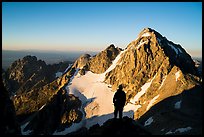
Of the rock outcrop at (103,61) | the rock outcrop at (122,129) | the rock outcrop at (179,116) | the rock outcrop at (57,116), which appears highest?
the rock outcrop at (122,129)

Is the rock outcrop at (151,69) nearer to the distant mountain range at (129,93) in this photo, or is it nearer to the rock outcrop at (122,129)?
the distant mountain range at (129,93)

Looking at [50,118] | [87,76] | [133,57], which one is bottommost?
[50,118]

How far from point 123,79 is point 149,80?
1853 centimetres

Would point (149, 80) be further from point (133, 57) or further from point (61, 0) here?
point (61, 0)

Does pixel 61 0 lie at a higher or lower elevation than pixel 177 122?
higher

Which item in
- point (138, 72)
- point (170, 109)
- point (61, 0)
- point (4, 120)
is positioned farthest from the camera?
point (138, 72)

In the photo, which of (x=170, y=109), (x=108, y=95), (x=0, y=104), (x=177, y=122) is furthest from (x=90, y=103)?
(x=0, y=104)

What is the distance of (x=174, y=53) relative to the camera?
146 m

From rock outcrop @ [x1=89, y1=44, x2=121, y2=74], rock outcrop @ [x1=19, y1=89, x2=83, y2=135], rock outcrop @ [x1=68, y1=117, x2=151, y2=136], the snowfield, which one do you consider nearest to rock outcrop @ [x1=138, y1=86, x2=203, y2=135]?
the snowfield

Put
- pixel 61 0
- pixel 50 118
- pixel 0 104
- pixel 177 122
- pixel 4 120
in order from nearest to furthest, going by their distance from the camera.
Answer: pixel 61 0 < pixel 4 120 < pixel 0 104 < pixel 177 122 < pixel 50 118

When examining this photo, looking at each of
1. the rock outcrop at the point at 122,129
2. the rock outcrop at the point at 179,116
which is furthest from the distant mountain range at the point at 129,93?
the rock outcrop at the point at 122,129

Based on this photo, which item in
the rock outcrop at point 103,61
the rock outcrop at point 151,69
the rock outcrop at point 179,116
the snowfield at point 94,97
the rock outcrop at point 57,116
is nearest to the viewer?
the rock outcrop at point 179,116

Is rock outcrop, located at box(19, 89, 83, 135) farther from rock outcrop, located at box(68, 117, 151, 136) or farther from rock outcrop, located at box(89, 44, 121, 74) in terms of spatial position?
rock outcrop, located at box(68, 117, 151, 136)

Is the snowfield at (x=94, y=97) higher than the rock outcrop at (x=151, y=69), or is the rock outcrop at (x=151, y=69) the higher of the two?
the rock outcrop at (x=151, y=69)
